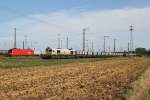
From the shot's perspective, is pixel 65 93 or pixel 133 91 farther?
pixel 133 91

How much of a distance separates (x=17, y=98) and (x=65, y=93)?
2.77m

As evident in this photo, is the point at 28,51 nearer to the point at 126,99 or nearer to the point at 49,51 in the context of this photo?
the point at 49,51

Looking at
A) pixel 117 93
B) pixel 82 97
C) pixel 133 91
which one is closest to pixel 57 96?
pixel 82 97

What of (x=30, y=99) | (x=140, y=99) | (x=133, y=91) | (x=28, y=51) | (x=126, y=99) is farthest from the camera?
(x=28, y=51)

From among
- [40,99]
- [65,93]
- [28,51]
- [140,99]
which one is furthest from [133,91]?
[28,51]

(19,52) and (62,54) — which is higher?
(19,52)

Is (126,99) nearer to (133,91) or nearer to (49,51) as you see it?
(133,91)

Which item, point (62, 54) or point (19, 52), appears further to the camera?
point (62, 54)

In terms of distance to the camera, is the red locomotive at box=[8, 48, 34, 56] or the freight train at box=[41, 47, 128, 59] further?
the red locomotive at box=[8, 48, 34, 56]

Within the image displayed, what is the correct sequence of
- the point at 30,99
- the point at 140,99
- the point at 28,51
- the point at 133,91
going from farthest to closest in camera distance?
the point at 28,51 < the point at 133,91 < the point at 140,99 < the point at 30,99

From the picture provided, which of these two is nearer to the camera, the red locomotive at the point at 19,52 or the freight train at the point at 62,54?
the freight train at the point at 62,54

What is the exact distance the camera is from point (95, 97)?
56.3 ft

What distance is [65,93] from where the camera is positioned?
18.0m

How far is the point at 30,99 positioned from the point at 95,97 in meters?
3.02
